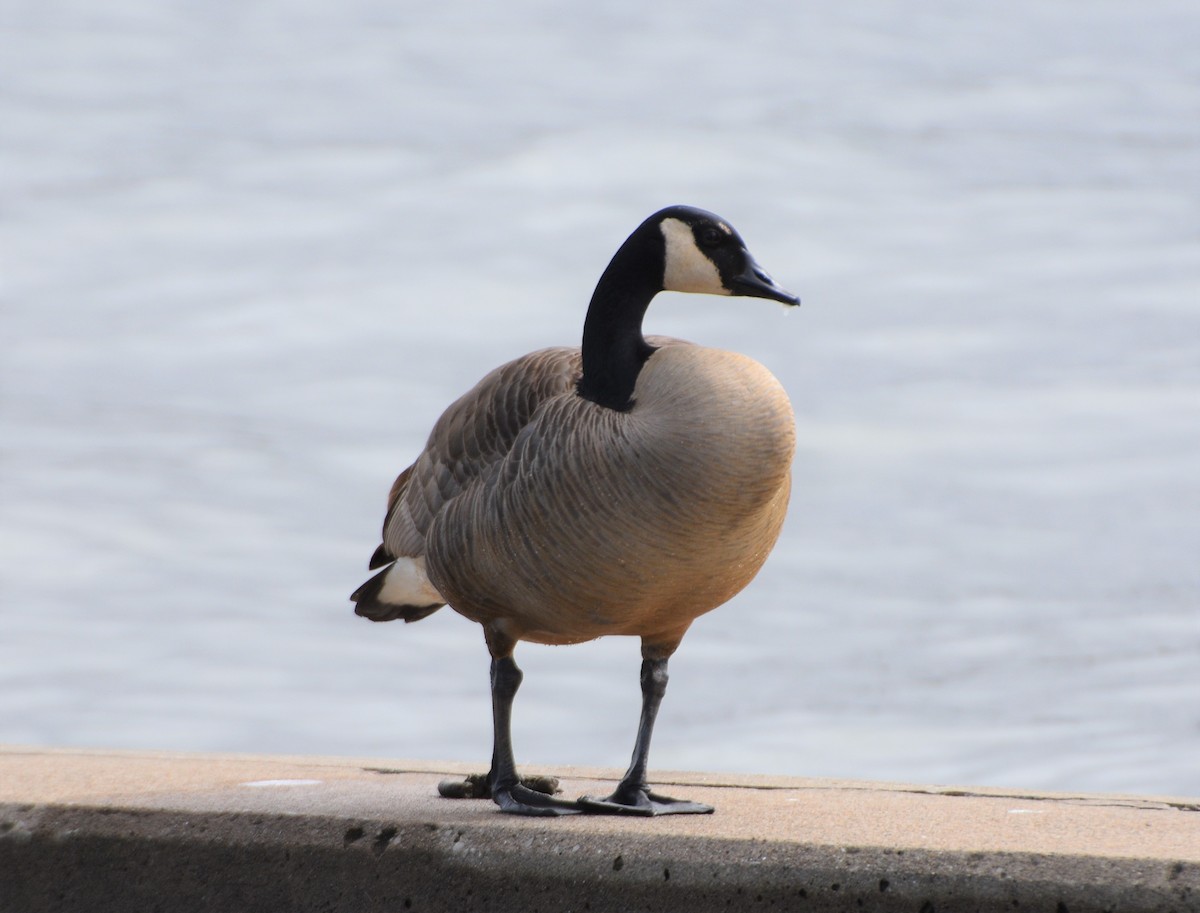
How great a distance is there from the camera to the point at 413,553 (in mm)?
4051

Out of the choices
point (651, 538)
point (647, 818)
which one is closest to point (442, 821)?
point (647, 818)

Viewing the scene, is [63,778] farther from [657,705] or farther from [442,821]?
[657,705]

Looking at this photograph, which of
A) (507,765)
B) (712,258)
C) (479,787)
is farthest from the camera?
(479,787)

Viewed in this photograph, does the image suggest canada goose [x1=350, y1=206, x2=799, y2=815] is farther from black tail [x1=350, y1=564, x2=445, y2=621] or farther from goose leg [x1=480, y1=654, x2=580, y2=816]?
black tail [x1=350, y1=564, x2=445, y2=621]

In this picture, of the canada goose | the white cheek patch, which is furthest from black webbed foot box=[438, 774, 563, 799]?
the white cheek patch

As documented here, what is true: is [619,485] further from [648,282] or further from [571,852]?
[571,852]

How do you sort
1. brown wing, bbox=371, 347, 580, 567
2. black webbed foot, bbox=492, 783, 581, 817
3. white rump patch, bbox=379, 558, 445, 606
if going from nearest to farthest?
black webbed foot, bbox=492, 783, 581, 817 < brown wing, bbox=371, 347, 580, 567 < white rump patch, bbox=379, 558, 445, 606

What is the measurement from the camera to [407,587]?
4.39 m

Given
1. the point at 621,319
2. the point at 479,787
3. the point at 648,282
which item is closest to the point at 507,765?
the point at 479,787

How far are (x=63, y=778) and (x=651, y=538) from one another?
A: 1.95m

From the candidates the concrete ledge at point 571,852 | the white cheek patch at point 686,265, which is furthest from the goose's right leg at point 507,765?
the white cheek patch at point 686,265

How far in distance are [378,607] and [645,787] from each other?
3.97 feet

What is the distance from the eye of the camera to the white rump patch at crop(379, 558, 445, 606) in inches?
169

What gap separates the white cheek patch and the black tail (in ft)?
4.58
